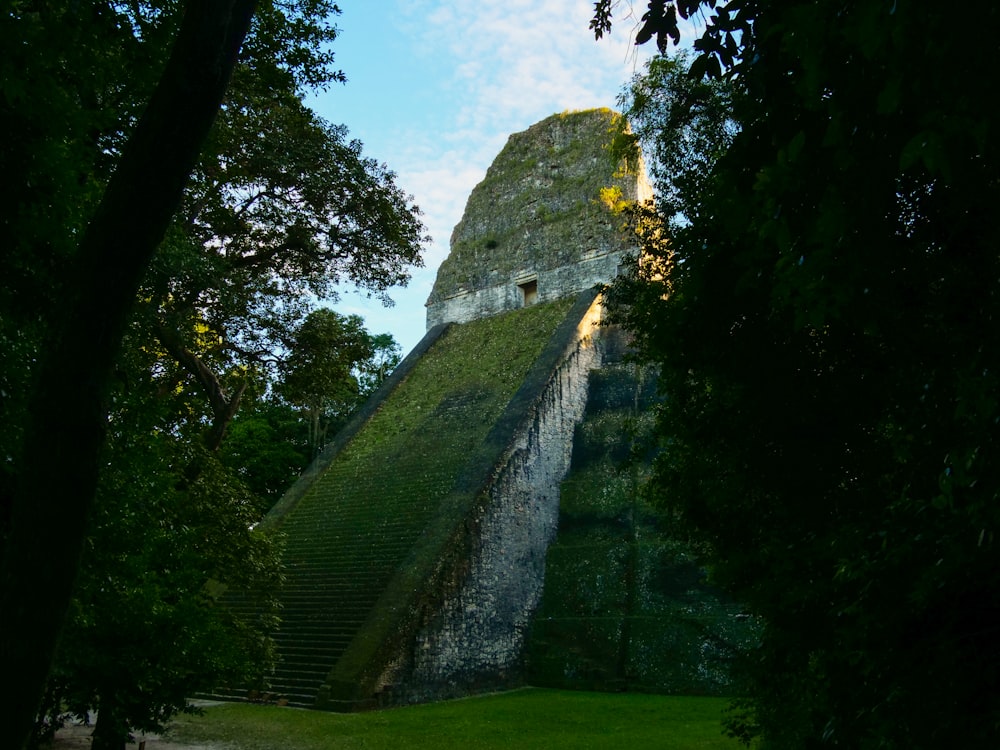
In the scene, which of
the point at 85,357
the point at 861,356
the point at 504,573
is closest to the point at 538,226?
the point at 504,573

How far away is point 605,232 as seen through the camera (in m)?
20.4

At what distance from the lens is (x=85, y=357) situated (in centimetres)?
251

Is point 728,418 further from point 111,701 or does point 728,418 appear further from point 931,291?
point 111,701

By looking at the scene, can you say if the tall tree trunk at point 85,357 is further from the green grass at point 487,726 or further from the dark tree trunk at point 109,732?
the green grass at point 487,726

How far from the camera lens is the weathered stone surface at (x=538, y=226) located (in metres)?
20.7

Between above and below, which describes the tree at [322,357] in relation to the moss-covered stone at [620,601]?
above

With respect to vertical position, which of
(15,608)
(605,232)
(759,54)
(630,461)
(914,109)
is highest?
(605,232)

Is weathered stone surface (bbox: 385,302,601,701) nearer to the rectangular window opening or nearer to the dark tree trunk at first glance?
the dark tree trunk

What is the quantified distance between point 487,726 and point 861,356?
638 cm

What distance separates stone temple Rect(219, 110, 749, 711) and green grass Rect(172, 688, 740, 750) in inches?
25.6

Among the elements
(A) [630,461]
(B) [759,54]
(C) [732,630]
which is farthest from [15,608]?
(C) [732,630]

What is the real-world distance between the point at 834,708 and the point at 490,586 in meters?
9.83

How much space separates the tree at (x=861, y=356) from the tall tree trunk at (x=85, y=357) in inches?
70.5

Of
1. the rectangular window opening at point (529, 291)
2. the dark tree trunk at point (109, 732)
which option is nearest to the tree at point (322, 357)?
the dark tree trunk at point (109, 732)
